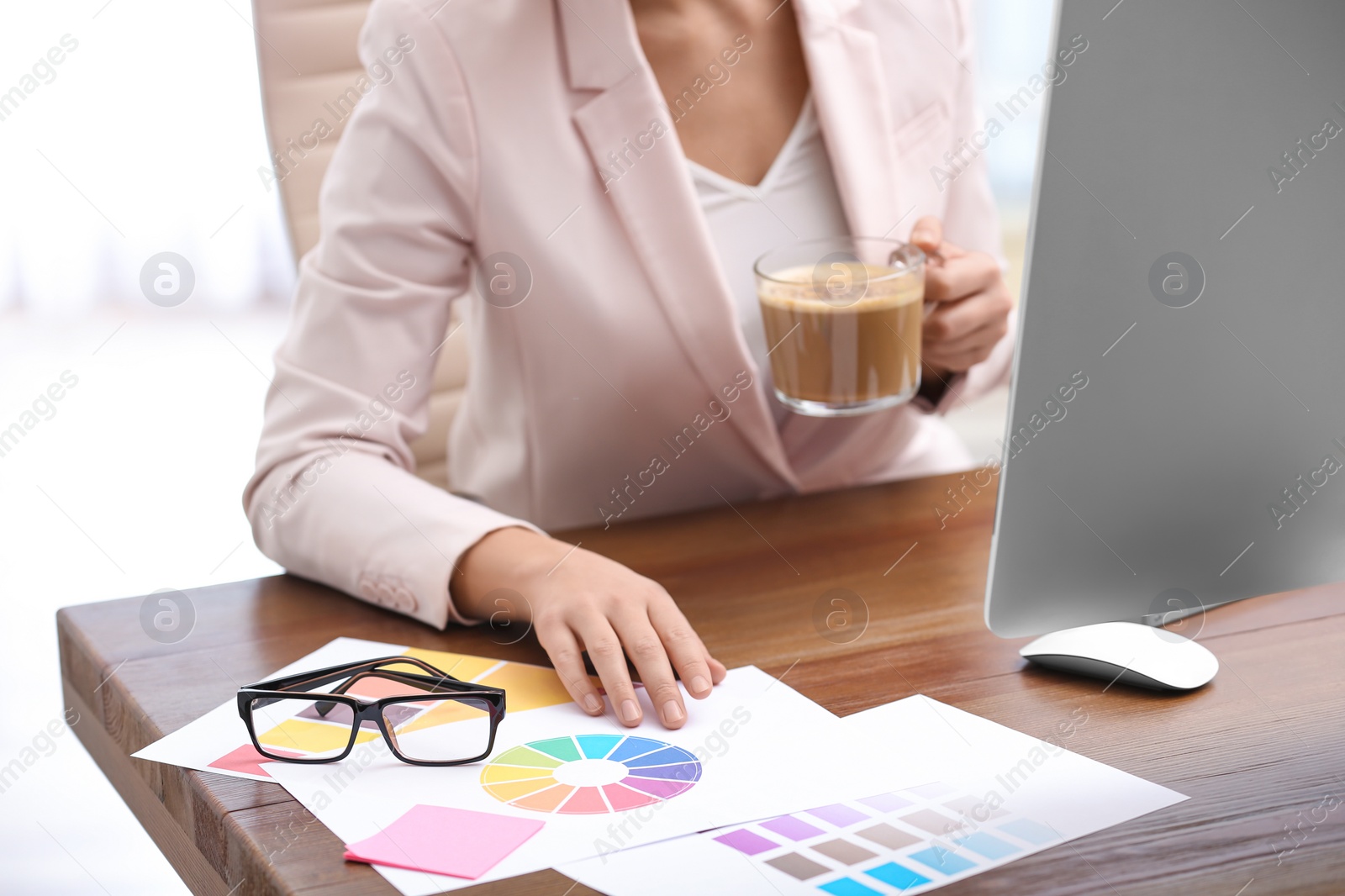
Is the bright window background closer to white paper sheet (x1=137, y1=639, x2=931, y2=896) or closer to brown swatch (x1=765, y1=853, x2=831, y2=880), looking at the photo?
white paper sheet (x1=137, y1=639, x2=931, y2=896)

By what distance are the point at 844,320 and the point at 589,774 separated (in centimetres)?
47

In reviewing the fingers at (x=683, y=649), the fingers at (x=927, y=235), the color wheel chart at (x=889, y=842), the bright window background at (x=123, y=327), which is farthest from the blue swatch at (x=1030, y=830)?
the bright window background at (x=123, y=327)

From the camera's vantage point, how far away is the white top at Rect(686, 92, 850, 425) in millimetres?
1239

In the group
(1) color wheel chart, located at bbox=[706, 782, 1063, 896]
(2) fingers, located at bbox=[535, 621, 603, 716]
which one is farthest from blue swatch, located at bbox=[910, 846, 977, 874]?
(2) fingers, located at bbox=[535, 621, 603, 716]

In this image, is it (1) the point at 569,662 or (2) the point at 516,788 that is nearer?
(2) the point at 516,788

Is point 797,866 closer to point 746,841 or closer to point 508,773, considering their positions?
point 746,841

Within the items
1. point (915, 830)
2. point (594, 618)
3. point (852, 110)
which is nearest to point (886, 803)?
point (915, 830)

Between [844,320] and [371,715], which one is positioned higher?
[844,320]

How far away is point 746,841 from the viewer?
0.55 meters

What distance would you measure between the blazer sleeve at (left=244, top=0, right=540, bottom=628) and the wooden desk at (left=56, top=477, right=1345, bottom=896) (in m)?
0.07

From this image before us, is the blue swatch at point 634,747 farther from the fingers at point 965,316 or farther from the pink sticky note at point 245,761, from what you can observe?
the fingers at point 965,316

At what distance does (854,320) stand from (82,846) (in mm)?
1532

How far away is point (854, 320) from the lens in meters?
0.94

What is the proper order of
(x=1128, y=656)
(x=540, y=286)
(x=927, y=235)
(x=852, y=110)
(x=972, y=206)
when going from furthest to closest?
(x=972, y=206)
(x=852, y=110)
(x=540, y=286)
(x=927, y=235)
(x=1128, y=656)
